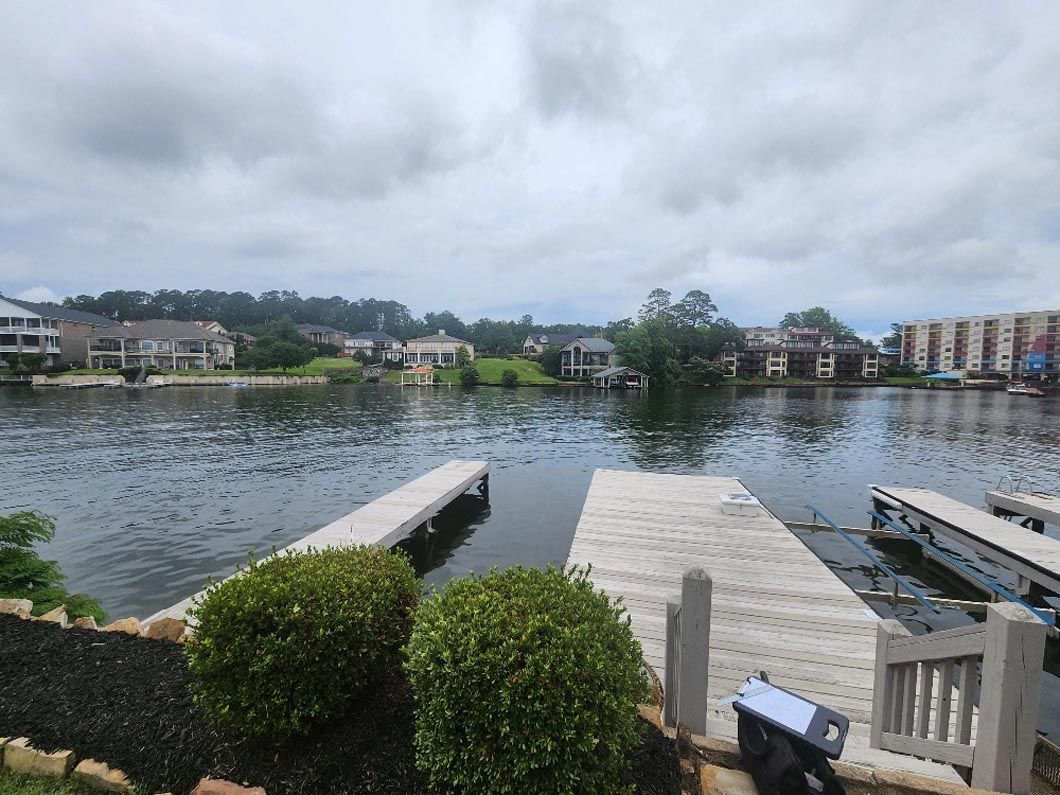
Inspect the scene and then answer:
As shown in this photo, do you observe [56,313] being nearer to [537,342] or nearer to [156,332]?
[156,332]

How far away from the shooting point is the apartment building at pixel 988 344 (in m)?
106

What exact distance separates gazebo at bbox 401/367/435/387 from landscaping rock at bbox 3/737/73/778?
7366cm

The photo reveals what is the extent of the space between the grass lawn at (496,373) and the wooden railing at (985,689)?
7546 cm

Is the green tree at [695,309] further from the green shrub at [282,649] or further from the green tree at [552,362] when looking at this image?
the green shrub at [282,649]

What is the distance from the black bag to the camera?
272cm

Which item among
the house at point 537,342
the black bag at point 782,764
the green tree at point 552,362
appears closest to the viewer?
the black bag at point 782,764

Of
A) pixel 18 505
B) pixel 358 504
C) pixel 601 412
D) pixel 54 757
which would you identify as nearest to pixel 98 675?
pixel 54 757

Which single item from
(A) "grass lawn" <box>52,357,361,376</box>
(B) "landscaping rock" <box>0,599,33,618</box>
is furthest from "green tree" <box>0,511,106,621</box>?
(A) "grass lawn" <box>52,357,361,376</box>

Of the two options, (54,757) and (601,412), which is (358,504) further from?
(601,412)

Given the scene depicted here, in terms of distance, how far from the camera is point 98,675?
4.01 meters

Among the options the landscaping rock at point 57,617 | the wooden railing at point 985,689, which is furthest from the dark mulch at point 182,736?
the wooden railing at point 985,689

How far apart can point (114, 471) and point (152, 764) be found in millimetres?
20901

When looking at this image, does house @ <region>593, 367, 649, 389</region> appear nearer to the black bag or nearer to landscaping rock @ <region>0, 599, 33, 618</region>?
landscaping rock @ <region>0, 599, 33, 618</region>

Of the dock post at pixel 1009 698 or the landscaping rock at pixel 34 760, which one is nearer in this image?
the dock post at pixel 1009 698
